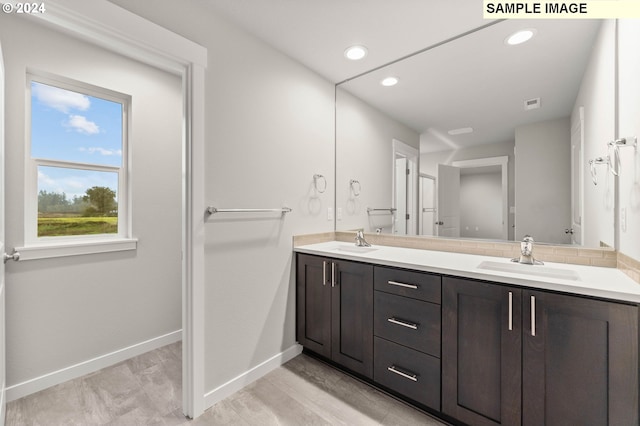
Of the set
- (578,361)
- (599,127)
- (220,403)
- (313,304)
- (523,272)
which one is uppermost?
(599,127)

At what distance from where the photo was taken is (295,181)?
2.23 metres

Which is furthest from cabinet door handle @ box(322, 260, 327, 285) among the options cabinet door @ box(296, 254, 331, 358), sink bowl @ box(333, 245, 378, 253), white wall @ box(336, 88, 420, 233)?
white wall @ box(336, 88, 420, 233)

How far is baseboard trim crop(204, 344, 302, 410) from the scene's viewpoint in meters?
1.69

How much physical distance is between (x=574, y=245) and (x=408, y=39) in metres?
1.66

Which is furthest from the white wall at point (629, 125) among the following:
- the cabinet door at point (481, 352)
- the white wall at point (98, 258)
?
the white wall at point (98, 258)

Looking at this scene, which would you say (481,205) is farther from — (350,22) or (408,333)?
(350,22)

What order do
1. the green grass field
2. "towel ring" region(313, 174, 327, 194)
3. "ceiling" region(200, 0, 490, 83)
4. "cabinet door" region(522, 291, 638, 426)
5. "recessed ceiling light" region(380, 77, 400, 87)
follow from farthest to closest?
"towel ring" region(313, 174, 327, 194) < "recessed ceiling light" region(380, 77, 400, 87) < the green grass field < "ceiling" region(200, 0, 490, 83) < "cabinet door" region(522, 291, 638, 426)

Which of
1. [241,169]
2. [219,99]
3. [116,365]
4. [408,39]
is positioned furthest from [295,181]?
[116,365]

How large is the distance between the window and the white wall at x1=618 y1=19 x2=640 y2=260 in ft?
10.2

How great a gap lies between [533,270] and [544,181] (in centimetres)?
55

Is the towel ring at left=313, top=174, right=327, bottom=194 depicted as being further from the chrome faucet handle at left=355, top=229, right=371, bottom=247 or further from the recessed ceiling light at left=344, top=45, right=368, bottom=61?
Answer: the recessed ceiling light at left=344, top=45, right=368, bottom=61

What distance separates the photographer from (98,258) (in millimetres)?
2078

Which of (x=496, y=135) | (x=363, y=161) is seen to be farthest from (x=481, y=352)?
(x=363, y=161)

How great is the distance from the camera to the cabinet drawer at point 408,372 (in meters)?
1.49
